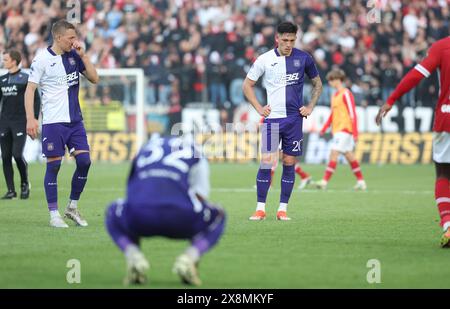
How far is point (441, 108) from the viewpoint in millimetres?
10297

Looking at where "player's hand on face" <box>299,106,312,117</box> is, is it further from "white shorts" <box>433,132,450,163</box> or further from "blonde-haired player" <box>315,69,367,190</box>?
"blonde-haired player" <box>315,69,367,190</box>

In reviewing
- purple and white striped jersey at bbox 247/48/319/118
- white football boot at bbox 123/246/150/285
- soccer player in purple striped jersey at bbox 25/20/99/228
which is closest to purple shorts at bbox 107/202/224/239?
white football boot at bbox 123/246/150/285

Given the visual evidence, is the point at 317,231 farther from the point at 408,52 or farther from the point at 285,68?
the point at 408,52

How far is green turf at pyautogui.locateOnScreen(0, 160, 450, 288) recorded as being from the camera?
822 cm

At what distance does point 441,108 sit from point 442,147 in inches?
16.5

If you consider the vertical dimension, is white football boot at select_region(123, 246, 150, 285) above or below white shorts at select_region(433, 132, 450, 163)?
below

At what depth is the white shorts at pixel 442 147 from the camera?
10.3m

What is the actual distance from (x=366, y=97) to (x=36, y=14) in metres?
11.8

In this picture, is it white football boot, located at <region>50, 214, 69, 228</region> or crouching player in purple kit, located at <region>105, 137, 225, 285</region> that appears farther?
white football boot, located at <region>50, 214, 69, 228</region>

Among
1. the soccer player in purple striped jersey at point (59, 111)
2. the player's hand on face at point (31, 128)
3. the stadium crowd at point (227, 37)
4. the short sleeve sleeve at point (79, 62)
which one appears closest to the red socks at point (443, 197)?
the soccer player in purple striped jersey at point (59, 111)

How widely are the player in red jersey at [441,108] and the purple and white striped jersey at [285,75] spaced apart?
3.23 meters

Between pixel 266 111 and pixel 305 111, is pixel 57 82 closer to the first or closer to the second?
pixel 266 111

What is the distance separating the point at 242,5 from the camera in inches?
1282

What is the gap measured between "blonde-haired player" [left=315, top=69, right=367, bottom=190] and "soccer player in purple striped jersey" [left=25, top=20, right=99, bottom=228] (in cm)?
831
